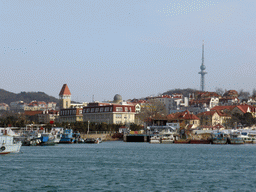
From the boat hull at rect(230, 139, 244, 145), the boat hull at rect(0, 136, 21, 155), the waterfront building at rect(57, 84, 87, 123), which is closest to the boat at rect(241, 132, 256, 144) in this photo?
the boat hull at rect(230, 139, 244, 145)

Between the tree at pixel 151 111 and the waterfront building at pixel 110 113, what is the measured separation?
5237 millimetres

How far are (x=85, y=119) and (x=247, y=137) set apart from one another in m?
75.2

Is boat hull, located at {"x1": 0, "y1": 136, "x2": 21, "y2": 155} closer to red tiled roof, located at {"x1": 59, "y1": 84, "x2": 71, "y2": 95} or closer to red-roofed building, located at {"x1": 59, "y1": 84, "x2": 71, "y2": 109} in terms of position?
red tiled roof, located at {"x1": 59, "y1": 84, "x2": 71, "y2": 95}

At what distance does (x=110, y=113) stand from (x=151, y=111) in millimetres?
26463

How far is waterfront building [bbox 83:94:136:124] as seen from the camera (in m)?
157

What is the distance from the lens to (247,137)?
107000mm

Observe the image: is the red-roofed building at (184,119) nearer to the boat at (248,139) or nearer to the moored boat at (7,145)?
the boat at (248,139)

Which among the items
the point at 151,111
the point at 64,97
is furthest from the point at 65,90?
the point at 151,111

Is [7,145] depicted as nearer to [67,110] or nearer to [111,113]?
[111,113]

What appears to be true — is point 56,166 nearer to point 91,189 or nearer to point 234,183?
point 91,189

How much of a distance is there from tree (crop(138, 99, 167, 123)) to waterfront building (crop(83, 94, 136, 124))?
5.24 meters

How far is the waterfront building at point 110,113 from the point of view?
516 ft

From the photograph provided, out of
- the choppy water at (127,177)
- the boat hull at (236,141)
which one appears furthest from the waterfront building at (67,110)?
the choppy water at (127,177)

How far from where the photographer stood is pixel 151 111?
7047 inches
